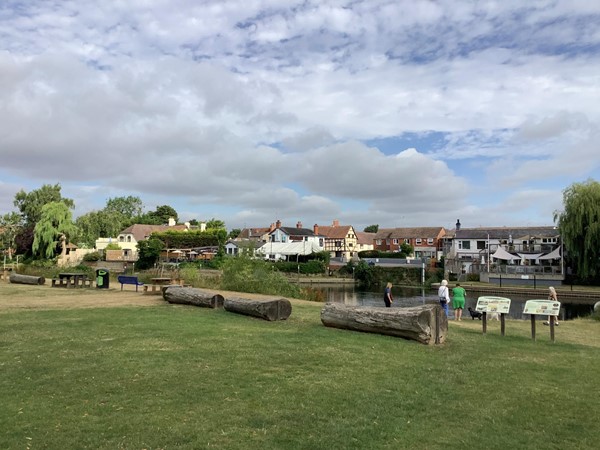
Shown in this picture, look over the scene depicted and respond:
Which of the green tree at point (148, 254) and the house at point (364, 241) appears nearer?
the green tree at point (148, 254)

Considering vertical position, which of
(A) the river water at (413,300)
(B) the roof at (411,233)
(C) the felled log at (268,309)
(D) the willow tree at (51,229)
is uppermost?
(B) the roof at (411,233)

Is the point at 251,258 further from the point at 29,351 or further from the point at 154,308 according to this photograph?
the point at 29,351

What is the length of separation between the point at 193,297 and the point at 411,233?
3155 inches

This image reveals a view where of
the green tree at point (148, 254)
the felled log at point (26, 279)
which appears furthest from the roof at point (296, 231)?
the felled log at point (26, 279)

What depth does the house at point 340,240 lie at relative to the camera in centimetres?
9306

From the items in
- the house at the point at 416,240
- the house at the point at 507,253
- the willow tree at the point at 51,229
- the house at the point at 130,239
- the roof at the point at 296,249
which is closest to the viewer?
the willow tree at the point at 51,229

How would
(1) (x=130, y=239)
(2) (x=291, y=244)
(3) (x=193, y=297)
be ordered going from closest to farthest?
(3) (x=193, y=297)
(2) (x=291, y=244)
(1) (x=130, y=239)

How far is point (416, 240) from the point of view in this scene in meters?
92.9

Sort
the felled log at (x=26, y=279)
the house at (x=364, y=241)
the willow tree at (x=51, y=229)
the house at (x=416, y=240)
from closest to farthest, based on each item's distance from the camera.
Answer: the felled log at (x=26, y=279) → the willow tree at (x=51, y=229) → the house at (x=416, y=240) → the house at (x=364, y=241)

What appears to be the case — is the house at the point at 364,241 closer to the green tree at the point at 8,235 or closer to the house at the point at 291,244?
the house at the point at 291,244

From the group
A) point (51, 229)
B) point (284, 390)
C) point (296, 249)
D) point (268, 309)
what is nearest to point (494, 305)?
point (268, 309)

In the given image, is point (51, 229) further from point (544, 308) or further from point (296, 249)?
point (544, 308)

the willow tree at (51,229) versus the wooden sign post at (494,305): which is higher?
the willow tree at (51,229)

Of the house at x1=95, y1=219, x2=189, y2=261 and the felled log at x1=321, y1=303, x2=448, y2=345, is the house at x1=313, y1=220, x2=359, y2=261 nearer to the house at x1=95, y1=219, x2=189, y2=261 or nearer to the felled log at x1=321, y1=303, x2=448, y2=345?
the house at x1=95, y1=219, x2=189, y2=261
